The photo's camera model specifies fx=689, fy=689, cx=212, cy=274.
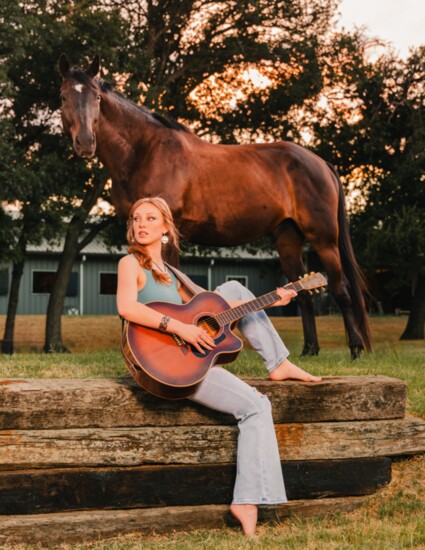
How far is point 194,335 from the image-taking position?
12.4 ft

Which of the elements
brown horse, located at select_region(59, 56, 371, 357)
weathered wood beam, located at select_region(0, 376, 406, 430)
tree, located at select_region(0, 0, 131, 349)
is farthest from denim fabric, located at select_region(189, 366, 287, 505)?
tree, located at select_region(0, 0, 131, 349)

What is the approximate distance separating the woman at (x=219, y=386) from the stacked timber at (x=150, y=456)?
0.88 feet

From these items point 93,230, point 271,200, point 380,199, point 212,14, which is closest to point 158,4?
point 212,14

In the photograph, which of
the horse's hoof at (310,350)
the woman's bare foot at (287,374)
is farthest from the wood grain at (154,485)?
the horse's hoof at (310,350)

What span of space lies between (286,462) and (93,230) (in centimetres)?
1417

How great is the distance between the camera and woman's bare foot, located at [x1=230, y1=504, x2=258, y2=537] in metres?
3.81

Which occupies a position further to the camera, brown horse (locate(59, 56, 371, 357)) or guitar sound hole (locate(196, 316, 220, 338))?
brown horse (locate(59, 56, 371, 357))

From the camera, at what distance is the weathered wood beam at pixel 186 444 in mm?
3900

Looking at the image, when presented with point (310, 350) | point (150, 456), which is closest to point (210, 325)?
point (150, 456)

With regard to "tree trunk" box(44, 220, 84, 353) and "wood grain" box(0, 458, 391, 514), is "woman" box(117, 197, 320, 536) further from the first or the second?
"tree trunk" box(44, 220, 84, 353)

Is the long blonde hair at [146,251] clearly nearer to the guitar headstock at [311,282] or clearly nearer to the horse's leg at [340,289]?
the guitar headstock at [311,282]

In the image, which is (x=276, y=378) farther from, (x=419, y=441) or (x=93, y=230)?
(x=93, y=230)

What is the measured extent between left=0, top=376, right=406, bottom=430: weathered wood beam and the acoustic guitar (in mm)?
245

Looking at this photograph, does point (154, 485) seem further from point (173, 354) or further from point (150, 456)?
point (173, 354)
